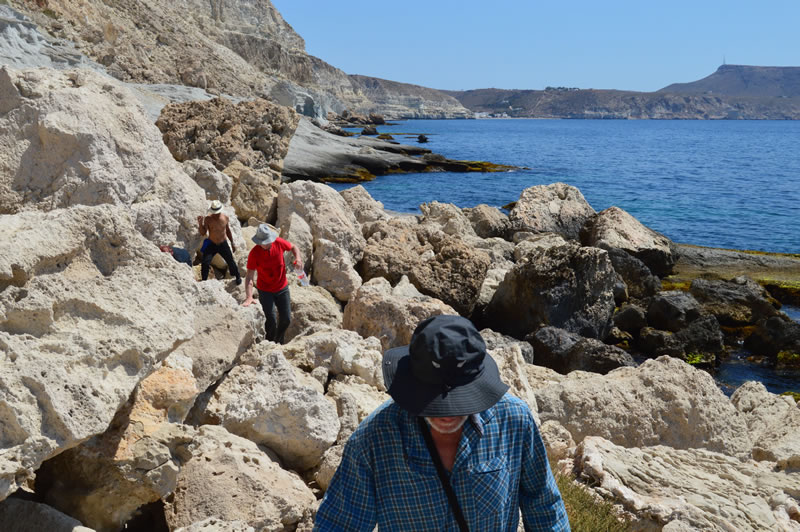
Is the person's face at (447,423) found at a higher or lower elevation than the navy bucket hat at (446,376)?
lower

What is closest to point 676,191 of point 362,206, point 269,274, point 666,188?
point 666,188

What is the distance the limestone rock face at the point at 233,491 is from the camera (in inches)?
170

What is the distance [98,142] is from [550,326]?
7.81m

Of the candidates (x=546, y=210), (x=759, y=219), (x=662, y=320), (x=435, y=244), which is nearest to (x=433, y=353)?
(x=435, y=244)

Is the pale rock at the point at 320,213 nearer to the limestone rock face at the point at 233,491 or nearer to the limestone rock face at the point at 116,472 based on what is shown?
the limestone rock face at the point at 233,491

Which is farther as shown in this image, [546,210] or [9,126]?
[546,210]

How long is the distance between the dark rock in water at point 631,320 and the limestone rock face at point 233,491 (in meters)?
10.9

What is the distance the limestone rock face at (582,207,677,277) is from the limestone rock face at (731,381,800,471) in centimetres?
981

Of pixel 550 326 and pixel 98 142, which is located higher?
pixel 98 142

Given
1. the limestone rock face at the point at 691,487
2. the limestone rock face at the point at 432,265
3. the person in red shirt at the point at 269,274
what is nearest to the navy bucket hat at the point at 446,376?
the limestone rock face at the point at 691,487

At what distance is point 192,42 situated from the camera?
2692 inches

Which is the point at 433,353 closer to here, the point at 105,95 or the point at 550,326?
the point at 105,95

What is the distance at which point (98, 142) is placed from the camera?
311 inches

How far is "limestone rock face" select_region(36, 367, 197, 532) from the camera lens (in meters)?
4.00
